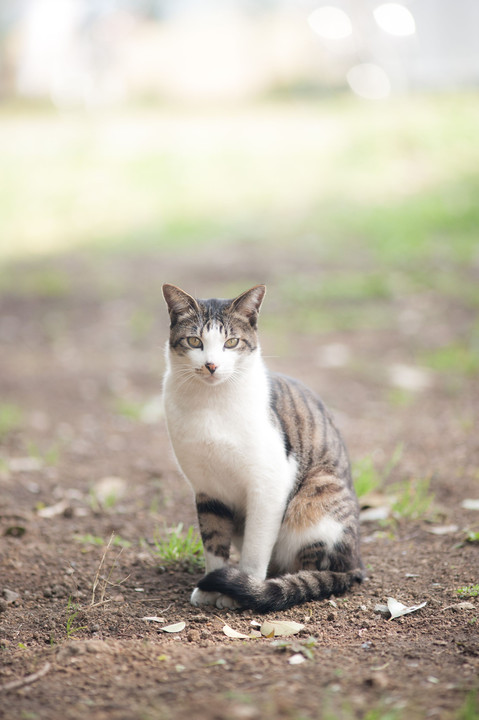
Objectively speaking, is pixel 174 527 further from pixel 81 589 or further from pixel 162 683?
pixel 162 683

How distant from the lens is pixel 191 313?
270cm

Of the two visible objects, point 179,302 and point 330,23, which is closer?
point 179,302

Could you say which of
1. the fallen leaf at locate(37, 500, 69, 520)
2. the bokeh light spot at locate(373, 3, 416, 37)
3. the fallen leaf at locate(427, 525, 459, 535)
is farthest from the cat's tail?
the bokeh light spot at locate(373, 3, 416, 37)

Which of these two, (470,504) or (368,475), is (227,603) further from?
(470,504)

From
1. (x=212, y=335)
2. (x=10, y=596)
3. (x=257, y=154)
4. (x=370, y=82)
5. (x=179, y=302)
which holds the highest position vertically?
(x=370, y=82)

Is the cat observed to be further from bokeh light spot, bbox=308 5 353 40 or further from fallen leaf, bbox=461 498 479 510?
bokeh light spot, bbox=308 5 353 40

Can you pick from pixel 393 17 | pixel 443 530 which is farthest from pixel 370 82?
pixel 443 530

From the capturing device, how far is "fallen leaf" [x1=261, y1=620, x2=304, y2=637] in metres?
2.31

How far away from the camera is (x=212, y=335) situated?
Answer: 262 centimetres

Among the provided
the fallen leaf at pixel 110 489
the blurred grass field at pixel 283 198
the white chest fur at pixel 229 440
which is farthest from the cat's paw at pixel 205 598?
the blurred grass field at pixel 283 198

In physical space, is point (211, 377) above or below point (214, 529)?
above

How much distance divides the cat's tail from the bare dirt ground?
0.06 m

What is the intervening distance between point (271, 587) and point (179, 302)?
40.7 inches

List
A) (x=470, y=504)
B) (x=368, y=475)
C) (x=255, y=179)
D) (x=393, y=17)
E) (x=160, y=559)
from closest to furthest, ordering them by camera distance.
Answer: (x=160, y=559) < (x=470, y=504) < (x=368, y=475) < (x=255, y=179) < (x=393, y=17)
